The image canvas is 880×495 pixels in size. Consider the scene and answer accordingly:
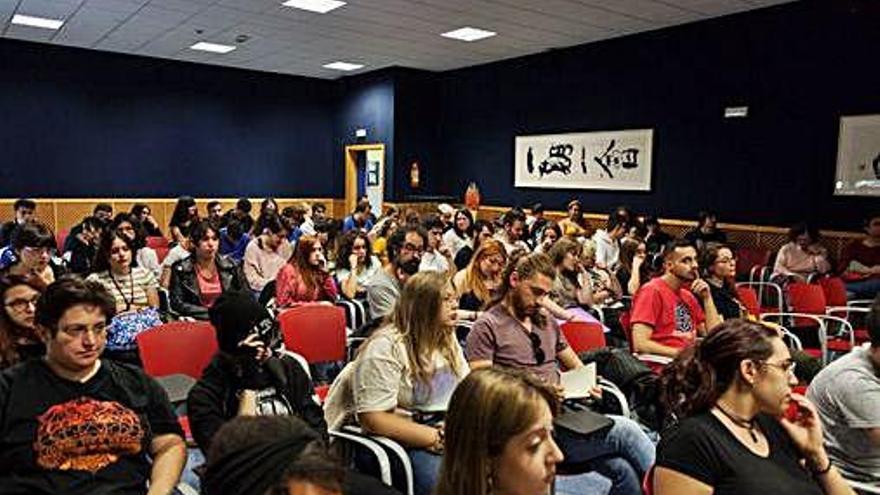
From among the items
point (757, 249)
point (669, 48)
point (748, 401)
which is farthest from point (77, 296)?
point (669, 48)

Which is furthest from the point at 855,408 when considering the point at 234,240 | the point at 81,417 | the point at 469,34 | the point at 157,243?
the point at 469,34

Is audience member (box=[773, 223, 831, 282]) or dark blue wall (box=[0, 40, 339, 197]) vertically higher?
dark blue wall (box=[0, 40, 339, 197])

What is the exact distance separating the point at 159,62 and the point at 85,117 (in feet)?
5.20

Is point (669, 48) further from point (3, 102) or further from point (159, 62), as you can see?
point (3, 102)

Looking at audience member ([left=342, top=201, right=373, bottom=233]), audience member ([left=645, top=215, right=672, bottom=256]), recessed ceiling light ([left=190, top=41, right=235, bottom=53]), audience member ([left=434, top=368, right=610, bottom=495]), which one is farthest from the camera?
recessed ceiling light ([left=190, top=41, right=235, bottom=53])

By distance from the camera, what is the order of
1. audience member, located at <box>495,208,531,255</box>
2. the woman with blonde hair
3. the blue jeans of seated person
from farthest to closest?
1. audience member, located at <box>495,208,531,255</box>
2. the woman with blonde hair
3. the blue jeans of seated person

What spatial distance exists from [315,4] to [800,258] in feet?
19.8

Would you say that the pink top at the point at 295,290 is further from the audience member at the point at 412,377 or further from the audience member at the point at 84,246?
the audience member at the point at 412,377

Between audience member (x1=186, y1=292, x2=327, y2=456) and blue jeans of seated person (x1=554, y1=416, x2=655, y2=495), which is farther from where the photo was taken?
blue jeans of seated person (x1=554, y1=416, x2=655, y2=495)

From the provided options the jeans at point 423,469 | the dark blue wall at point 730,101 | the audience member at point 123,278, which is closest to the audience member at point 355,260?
the audience member at point 123,278

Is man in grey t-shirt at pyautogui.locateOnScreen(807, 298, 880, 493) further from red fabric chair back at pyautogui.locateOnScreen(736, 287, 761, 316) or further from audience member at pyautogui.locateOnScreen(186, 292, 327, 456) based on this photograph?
red fabric chair back at pyautogui.locateOnScreen(736, 287, 761, 316)

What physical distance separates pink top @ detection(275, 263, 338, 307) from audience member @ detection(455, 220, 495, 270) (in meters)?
1.15

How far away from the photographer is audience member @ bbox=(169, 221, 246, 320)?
15.7ft

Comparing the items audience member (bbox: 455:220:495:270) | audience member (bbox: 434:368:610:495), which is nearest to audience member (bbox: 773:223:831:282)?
audience member (bbox: 455:220:495:270)
